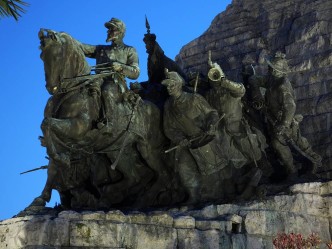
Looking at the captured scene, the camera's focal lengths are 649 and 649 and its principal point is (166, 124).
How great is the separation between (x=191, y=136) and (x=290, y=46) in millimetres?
5966

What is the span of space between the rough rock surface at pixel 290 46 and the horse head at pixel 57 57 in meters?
6.47

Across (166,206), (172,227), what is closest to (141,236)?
(172,227)

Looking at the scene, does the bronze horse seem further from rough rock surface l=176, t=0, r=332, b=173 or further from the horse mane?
rough rock surface l=176, t=0, r=332, b=173

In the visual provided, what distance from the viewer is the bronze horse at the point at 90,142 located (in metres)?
11.5

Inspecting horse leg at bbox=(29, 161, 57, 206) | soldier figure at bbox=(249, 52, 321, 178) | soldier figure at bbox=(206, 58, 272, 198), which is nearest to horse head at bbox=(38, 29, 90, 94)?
horse leg at bbox=(29, 161, 57, 206)

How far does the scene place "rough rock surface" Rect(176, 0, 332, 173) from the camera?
15.8 m

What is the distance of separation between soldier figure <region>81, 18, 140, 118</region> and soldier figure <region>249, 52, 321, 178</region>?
2854 mm

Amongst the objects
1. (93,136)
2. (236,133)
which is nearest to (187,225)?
(93,136)

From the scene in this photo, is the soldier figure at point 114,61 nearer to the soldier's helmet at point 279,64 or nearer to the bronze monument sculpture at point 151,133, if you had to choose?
the bronze monument sculpture at point 151,133

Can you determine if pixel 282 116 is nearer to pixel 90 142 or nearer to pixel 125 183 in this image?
pixel 125 183

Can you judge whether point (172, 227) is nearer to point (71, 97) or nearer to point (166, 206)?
point (166, 206)

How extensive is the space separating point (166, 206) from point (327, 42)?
701cm

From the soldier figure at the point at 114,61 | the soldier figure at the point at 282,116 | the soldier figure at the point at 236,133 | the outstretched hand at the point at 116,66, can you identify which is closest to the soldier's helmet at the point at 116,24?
the soldier figure at the point at 114,61

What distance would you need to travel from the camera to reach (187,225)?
A: 10711mm
